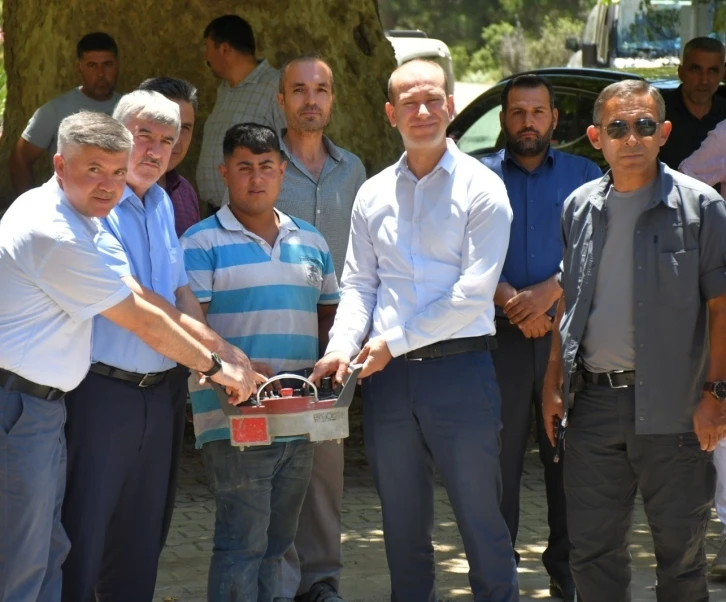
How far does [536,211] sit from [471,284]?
97 cm

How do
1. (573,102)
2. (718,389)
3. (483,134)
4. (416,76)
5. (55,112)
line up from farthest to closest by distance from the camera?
(483,134) → (573,102) → (55,112) → (416,76) → (718,389)

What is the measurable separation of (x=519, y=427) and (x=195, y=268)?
163cm

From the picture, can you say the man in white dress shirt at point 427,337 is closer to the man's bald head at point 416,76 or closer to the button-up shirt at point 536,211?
the man's bald head at point 416,76

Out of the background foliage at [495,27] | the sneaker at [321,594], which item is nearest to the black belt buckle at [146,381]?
the sneaker at [321,594]

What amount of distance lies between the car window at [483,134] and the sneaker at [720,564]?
563 centimetres

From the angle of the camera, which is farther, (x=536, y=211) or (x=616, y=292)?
(x=536, y=211)

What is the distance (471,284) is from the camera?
482cm

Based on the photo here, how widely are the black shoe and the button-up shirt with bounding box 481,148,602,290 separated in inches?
52.4

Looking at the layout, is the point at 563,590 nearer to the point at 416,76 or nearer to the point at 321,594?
the point at 321,594

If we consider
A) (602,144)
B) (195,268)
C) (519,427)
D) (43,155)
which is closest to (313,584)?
(519,427)

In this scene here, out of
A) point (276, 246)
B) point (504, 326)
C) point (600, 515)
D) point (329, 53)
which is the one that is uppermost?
point (329, 53)

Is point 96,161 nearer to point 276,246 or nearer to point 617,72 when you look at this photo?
point 276,246

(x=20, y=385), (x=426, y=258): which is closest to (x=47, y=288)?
(x=20, y=385)

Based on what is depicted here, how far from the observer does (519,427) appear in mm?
5668
